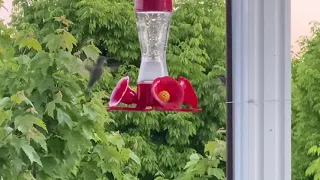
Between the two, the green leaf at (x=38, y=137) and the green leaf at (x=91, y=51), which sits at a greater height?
the green leaf at (x=91, y=51)

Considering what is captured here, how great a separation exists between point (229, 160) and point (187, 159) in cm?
34

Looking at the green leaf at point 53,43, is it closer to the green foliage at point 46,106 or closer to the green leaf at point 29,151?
the green foliage at point 46,106

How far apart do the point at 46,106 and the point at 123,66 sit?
0.21 meters

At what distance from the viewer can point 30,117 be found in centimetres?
115

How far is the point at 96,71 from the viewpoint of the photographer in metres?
1.29

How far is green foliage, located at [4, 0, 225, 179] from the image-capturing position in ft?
4.01

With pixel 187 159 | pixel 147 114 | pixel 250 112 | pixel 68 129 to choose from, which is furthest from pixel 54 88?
pixel 250 112

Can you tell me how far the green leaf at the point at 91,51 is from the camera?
124cm

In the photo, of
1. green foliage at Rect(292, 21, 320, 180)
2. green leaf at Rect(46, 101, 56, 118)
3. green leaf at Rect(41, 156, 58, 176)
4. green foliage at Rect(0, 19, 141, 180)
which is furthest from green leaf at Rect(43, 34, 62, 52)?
green foliage at Rect(292, 21, 320, 180)

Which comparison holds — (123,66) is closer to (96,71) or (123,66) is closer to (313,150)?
(96,71)

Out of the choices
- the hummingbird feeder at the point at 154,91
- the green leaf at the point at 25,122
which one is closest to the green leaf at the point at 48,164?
the green leaf at the point at 25,122

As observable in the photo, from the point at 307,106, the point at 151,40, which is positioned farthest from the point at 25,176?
the point at 307,106

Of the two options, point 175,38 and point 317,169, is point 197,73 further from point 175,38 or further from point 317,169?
point 317,169

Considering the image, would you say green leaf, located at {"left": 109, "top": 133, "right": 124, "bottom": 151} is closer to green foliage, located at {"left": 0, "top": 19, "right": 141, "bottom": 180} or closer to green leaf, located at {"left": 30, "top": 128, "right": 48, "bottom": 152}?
green foliage, located at {"left": 0, "top": 19, "right": 141, "bottom": 180}
